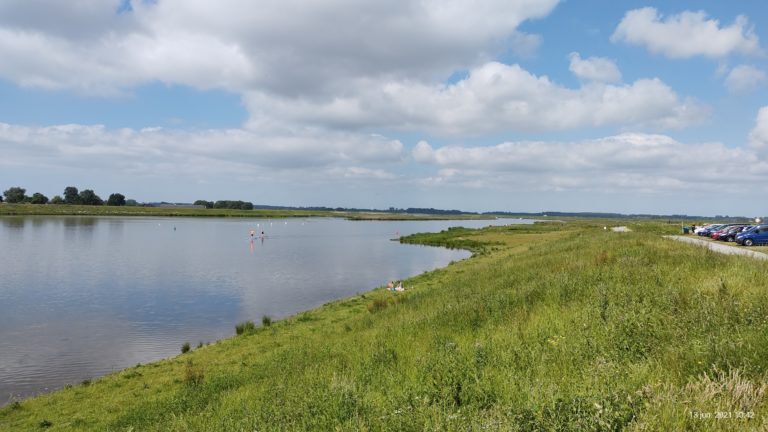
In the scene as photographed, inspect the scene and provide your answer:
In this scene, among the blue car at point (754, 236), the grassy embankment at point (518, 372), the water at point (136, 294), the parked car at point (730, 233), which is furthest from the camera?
the parked car at point (730, 233)

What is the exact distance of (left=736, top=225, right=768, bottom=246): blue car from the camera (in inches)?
1740

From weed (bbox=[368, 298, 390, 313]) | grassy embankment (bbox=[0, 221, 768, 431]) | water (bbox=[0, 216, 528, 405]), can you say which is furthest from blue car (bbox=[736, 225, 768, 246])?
weed (bbox=[368, 298, 390, 313])

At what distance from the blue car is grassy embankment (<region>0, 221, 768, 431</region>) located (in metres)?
36.0

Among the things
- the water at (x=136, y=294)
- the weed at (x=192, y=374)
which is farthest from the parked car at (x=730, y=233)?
the weed at (x=192, y=374)

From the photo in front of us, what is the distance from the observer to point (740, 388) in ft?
18.0

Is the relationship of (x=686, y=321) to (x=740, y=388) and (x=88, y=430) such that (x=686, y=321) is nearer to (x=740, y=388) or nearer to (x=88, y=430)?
(x=740, y=388)

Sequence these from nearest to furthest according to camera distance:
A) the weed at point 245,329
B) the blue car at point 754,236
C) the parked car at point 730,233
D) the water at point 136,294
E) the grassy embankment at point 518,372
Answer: the grassy embankment at point 518,372 → the water at point 136,294 → the weed at point 245,329 → the blue car at point 754,236 → the parked car at point 730,233

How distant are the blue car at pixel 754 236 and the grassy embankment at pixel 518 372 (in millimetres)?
36039

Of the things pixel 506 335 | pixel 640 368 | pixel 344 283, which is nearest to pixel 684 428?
pixel 640 368

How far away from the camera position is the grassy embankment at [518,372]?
19.1 ft

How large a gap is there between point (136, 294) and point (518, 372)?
35.9 m

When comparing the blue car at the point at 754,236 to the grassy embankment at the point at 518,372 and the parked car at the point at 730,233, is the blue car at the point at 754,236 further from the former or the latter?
the grassy embankment at the point at 518,372

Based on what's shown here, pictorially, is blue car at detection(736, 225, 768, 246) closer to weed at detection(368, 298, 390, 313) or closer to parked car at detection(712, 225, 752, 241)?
parked car at detection(712, 225, 752, 241)

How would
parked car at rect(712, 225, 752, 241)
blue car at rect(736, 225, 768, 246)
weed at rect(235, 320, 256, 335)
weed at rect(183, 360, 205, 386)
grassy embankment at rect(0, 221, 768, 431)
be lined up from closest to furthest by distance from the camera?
1. grassy embankment at rect(0, 221, 768, 431)
2. weed at rect(183, 360, 205, 386)
3. weed at rect(235, 320, 256, 335)
4. blue car at rect(736, 225, 768, 246)
5. parked car at rect(712, 225, 752, 241)
